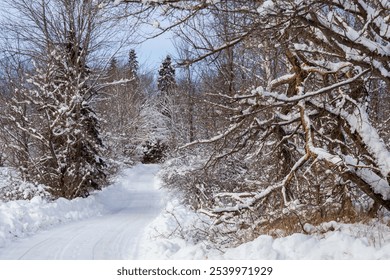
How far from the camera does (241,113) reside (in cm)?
720

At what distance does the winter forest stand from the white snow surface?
49 centimetres

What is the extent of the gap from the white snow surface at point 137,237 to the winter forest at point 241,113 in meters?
0.49

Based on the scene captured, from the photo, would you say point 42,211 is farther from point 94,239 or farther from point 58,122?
point 58,122

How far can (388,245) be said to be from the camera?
175 inches

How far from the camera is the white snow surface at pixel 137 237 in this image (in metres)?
4.88

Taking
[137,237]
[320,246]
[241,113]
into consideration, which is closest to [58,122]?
[137,237]

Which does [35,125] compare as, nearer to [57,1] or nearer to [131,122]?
[57,1]

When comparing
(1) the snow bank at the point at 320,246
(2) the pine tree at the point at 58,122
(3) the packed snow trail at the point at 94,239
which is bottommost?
(3) the packed snow trail at the point at 94,239

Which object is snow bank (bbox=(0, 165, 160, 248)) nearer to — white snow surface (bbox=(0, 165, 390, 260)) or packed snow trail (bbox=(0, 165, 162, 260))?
white snow surface (bbox=(0, 165, 390, 260))

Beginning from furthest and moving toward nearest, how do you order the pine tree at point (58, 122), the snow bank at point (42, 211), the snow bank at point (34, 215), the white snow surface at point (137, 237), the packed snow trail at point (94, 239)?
the pine tree at point (58, 122)
the snow bank at point (42, 211)
the snow bank at point (34, 215)
the packed snow trail at point (94, 239)
the white snow surface at point (137, 237)

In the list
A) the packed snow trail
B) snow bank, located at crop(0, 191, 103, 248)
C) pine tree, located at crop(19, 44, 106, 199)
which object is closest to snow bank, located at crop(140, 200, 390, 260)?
the packed snow trail

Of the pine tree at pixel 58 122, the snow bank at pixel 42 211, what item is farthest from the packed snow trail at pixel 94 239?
the pine tree at pixel 58 122

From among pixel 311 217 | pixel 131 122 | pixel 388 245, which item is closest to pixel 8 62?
pixel 311 217

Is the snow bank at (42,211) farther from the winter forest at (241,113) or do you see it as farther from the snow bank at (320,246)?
the snow bank at (320,246)
